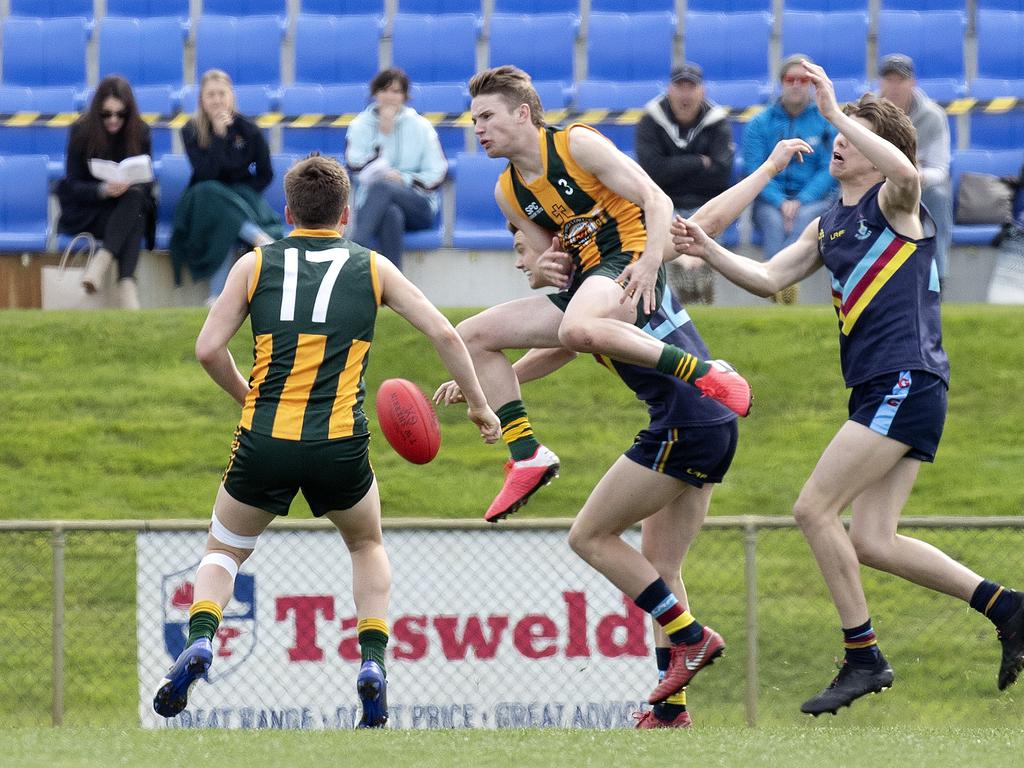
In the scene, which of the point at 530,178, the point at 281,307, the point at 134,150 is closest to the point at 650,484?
the point at 530,178

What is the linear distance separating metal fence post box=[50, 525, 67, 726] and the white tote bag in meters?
3.84

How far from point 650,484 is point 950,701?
2.31 m

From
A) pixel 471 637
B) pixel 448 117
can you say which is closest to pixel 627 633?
pixel 471 637

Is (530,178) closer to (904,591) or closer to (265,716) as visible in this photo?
(265,716)

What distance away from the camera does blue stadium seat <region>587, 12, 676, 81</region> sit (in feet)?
42.3

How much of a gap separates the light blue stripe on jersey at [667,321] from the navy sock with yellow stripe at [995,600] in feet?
4.54

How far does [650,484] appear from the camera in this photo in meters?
5.89

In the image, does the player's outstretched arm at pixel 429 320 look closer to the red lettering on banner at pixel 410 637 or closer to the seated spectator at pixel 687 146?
the red lettering on banner at pixel 410 637

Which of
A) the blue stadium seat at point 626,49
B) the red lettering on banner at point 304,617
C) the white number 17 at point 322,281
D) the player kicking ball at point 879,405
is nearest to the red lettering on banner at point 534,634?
the red lettering on banner at point 304,617

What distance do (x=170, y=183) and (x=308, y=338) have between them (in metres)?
6.43

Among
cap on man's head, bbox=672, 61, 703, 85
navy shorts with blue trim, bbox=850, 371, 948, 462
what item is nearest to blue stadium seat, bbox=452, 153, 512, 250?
cap on man's head, bbox=672, 61, 703, 85

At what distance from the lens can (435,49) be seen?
513 inches

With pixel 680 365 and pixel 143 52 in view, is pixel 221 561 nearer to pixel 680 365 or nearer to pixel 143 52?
pixel 680 365

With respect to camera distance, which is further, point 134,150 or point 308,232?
point 134,150
